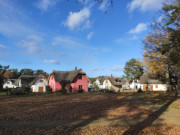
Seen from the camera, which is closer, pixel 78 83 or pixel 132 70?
pixel 78 83

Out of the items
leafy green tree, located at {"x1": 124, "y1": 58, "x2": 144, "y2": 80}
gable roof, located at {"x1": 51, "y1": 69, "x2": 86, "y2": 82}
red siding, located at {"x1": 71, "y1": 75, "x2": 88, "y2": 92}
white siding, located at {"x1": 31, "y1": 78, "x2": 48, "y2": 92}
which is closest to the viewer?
gable roof, located at {"x1": 51, "y1": 69, "x2": 86, "y2": 82}

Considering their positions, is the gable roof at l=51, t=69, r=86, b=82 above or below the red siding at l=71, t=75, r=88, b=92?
above

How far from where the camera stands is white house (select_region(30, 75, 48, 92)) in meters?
40.2

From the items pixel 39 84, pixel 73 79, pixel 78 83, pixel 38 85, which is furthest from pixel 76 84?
pixel 38 85

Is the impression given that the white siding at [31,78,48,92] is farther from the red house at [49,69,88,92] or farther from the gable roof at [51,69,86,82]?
the gable roof at [51,69,86,82]

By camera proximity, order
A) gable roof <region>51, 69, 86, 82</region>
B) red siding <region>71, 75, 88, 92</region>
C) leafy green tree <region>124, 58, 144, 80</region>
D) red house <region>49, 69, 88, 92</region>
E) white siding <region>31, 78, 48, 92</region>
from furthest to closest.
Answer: leafy green tree <region>124, 58, 144, 80</region>
white siding <region>31, 78, 48, 92</region>
red siding <region>71, 75, 88, 92</region>
gable roof <region>51, 69, 86, 82</region>
red house <region>49, 69, 88, 92</region>

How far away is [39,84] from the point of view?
4075cm

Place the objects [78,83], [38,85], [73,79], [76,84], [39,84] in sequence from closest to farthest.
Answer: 1. [73,79]
2. [76,84]
3. [78,83]
4. [38,85]
5. [39,84]

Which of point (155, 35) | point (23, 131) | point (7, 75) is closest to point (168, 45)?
point (155, 35)

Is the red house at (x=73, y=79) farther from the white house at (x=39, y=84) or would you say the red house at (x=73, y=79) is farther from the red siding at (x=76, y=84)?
the white house at (x=39, y=84)

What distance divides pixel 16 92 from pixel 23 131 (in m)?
24.3

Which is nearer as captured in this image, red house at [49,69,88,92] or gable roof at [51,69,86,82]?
red house at [49,69,88,92]

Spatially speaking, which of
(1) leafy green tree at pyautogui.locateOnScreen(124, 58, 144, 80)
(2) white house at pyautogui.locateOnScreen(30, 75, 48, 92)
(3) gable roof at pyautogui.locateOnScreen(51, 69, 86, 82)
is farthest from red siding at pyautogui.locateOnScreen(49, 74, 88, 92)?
(1) leafy green tree at pyautogui.locateOnScreen(124, 58, 144, 80)

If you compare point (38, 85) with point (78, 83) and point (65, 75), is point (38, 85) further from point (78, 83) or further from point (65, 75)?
point (78, 83)
